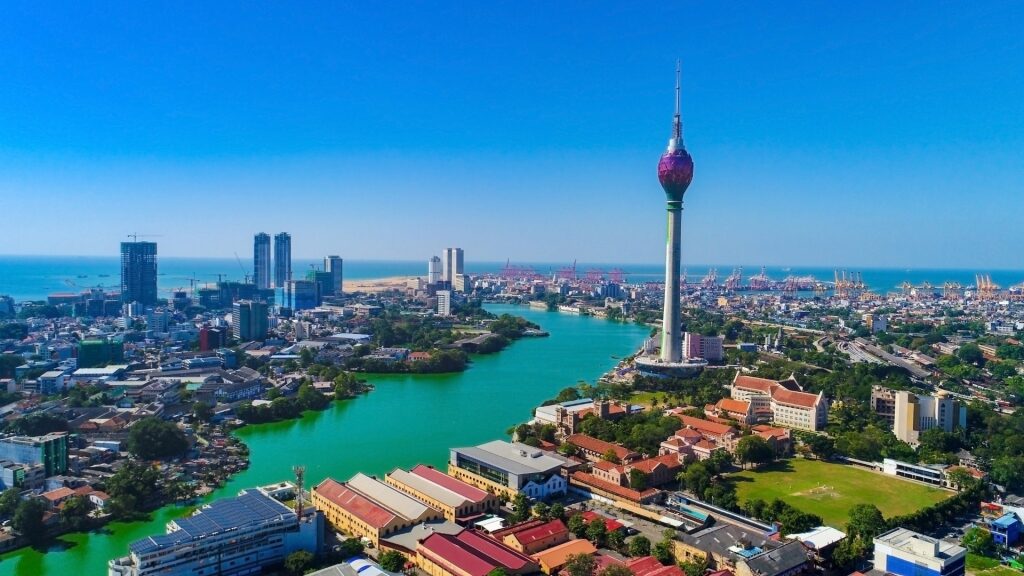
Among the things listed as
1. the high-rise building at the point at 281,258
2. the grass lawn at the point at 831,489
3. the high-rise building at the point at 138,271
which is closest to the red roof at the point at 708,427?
the grass lawn at the point at 831,489

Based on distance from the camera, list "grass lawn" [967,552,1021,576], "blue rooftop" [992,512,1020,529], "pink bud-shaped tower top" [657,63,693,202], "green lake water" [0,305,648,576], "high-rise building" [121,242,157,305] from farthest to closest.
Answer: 1. "high-rise building" [121,242,157,305]
2. "pink bud-shaped tower top" [657,63,693,202]
3. "blue rooftop" [992,512,1020,529]
4. "green lake water" [0,305,648,576]
5. "grass lawn" [967,552,1021,576]

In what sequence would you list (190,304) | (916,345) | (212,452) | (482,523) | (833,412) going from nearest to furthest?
(482,523) → (212,452) → (833,412) → (916,345) → (190,304)

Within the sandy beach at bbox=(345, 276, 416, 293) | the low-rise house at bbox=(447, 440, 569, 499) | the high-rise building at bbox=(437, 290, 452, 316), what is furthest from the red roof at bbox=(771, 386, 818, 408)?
the sandy beach at bbox=(345, 276, 416, 293)

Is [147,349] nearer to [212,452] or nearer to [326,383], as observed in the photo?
[326,383]

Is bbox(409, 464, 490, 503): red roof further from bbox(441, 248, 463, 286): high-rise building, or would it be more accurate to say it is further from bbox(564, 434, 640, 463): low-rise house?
bbox(441, 248, 463, 286): high-rise building

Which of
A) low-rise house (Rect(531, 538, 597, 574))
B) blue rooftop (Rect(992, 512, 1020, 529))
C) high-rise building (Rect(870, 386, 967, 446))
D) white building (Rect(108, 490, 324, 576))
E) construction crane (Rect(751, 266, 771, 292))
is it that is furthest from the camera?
construction crane (Rect(751, 266, 771, 292))

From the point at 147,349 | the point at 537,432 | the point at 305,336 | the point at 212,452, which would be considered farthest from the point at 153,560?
the point at 305,336
